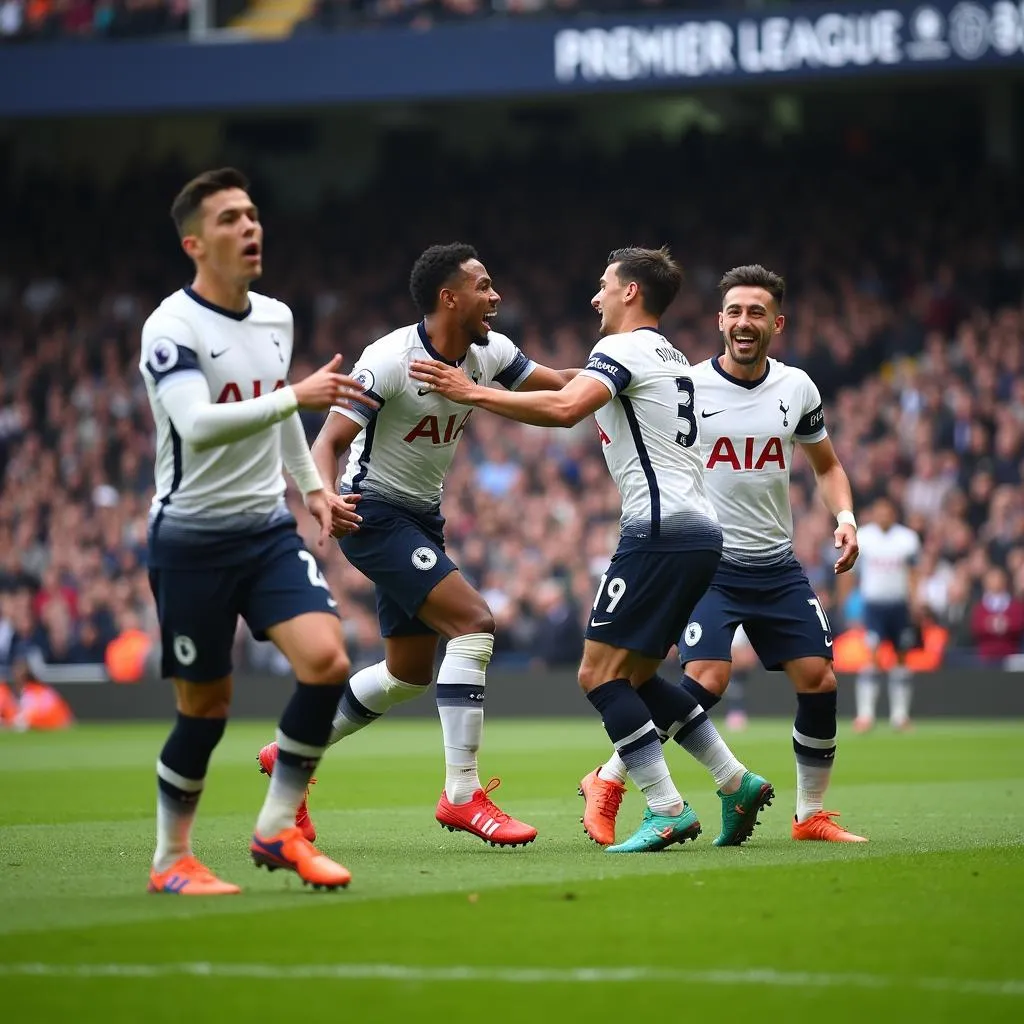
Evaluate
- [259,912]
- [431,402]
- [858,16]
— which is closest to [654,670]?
[431,402]

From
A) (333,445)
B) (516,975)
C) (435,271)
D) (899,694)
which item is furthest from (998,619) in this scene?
(516,975)

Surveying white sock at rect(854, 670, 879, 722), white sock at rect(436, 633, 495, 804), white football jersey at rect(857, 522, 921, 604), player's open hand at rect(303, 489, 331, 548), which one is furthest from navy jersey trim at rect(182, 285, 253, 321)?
white sock at rect(854, 670, 879, 722)

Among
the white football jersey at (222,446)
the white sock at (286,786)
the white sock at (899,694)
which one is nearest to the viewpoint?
the white football jersey at (222,446)

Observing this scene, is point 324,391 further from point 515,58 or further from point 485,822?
point 515,58

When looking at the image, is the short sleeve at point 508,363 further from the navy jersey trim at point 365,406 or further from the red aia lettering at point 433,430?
the navy jersey trim at point 365,406

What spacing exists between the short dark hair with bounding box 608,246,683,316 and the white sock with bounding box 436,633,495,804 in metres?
1.63

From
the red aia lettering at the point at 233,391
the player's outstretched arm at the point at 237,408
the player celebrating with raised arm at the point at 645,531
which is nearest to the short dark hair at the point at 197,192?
the red aia lettering at the point at 233,391

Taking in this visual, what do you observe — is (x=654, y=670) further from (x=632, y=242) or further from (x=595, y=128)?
(x=595, y=128)

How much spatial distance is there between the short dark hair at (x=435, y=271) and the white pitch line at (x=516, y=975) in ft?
13.2

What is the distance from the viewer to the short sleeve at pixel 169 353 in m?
6.58

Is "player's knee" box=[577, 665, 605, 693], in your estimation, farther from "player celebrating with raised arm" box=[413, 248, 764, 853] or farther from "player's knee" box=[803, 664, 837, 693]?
"player's knee" box=[803, 664, 837, 693]

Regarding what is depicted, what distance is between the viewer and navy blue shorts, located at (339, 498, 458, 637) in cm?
842

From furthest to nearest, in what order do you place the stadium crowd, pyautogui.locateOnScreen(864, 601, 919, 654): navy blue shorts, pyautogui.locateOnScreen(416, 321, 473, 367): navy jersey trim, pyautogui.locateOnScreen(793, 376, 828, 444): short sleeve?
the stadium crowd, pyautogui.locateOnScreen(864, 601, 919, 654): navy blue shorts, pyautogui.locateOnScreen(793, 376, 828, 444): short sleeve, pyautogui.locateOnScreen(416, 321, 473, 367): navy jersey trim

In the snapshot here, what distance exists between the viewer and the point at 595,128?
32.1 meters
